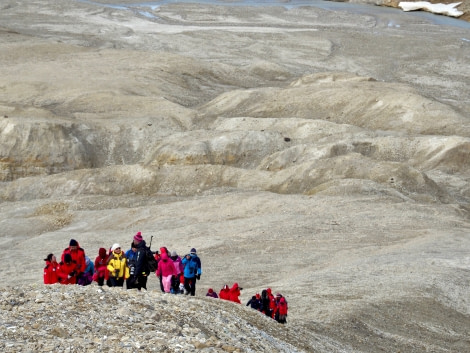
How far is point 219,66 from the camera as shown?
67.8 meters

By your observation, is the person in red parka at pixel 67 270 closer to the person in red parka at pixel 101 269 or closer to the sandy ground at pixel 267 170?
the person in red parka at pixel 101 269

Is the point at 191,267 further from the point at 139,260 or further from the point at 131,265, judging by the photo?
the point at 131,265

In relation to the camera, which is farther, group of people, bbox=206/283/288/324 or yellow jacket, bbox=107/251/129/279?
group of people, bbox=206/283/288/324

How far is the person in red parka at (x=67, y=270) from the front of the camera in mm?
14828

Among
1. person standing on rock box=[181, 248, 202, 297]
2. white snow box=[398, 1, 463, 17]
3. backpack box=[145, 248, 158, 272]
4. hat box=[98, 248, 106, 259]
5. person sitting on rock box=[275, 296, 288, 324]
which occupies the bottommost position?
person sitting on rock box=[275, 296, 288, 324]

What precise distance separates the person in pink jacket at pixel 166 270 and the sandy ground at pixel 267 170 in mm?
3094

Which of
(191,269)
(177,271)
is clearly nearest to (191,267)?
(191,269)

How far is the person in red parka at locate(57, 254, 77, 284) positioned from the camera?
48.6 ft

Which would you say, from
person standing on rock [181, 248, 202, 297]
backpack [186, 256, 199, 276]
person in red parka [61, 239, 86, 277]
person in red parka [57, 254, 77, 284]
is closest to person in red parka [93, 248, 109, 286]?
person in red parka [61, 239, 86, 277]

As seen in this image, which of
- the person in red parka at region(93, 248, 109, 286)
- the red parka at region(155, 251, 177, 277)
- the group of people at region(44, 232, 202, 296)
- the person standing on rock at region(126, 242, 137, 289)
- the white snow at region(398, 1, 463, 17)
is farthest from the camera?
the white snow at region(398, 1, 463, 17)

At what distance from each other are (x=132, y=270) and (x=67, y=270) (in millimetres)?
1305

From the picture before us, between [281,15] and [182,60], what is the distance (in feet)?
117

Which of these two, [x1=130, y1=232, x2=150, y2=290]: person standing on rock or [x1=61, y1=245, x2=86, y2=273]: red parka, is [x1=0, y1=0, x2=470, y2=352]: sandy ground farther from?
[x1=61, y1=245, x2=86, y2=273]: red parka

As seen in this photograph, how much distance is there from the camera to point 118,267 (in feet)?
49.4
